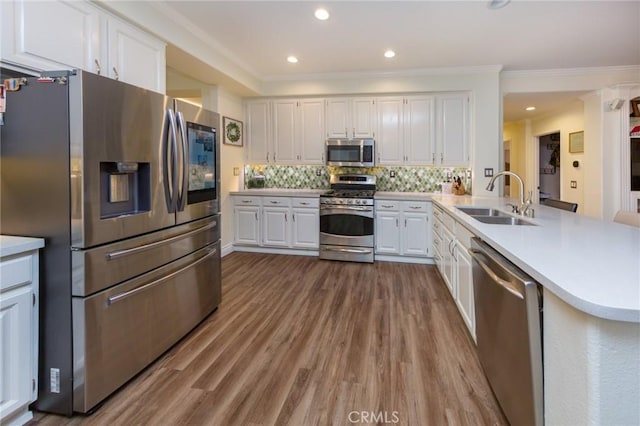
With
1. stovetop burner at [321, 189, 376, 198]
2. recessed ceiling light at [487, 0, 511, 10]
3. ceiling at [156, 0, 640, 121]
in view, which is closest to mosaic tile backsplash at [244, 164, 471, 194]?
stovetop burner at [321, 189, 376, 198]

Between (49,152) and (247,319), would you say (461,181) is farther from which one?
(49,152)

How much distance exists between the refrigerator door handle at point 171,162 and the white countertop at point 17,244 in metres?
0.71

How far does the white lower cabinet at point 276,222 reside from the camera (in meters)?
5.00

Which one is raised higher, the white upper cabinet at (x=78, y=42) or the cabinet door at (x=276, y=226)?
the white upper cabinet at (x=78, y=42)

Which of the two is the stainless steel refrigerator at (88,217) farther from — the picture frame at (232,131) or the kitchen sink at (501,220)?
the picture frame at (232,131)

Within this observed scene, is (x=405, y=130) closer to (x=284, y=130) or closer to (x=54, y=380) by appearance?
(x=284, y=130)

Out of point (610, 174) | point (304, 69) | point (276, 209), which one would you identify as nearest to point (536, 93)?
point (610, 174)

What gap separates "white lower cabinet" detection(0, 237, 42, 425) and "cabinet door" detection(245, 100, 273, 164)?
13.2 ft

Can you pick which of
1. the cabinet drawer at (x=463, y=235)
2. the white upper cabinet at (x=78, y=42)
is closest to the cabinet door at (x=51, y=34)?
the white upper cabinet at (x=78, y=42)

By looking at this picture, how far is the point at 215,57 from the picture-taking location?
3.89 meters

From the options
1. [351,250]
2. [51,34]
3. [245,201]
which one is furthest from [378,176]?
[51,34]

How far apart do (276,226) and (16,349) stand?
144 inches

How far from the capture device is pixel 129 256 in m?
1.93

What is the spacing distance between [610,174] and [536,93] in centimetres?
148
